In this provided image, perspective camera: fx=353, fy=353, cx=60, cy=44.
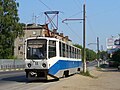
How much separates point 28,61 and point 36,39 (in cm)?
179

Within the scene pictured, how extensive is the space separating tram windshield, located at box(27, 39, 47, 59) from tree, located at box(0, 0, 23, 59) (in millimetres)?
49881

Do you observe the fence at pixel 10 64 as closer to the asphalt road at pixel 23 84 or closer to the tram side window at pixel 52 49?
the asphalt road at pixel 23 84

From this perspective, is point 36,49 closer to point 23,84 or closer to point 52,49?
point 52,49

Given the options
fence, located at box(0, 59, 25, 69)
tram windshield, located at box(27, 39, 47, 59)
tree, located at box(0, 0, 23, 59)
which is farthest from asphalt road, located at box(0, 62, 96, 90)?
tree, located at box(0, 0, 23, 59)

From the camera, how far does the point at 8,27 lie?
254 ft

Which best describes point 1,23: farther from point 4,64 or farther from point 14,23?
point 4,64

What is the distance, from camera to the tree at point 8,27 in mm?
75812

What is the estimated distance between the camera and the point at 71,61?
33.7 m

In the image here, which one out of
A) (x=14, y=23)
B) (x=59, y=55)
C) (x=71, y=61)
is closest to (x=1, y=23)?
(x=14, y=23)

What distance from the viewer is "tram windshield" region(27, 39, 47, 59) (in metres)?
25.6

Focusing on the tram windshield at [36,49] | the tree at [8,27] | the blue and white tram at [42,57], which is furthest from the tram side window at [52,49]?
the tree at [8,27]

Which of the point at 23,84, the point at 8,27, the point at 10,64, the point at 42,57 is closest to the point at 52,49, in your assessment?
the point at 42,57

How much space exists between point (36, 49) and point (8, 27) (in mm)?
52734

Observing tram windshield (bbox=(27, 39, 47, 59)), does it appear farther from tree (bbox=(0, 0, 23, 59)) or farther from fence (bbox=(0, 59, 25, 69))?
tree (bbox=(0, 0, 23, 59))
